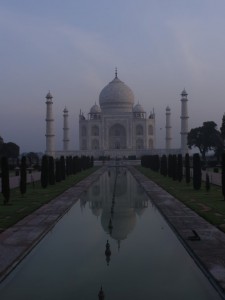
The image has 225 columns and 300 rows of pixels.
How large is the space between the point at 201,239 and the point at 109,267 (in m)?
1.73

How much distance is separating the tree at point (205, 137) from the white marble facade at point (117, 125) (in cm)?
1085

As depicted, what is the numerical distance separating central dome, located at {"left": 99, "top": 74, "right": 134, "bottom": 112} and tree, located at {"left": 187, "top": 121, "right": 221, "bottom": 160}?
1249 centimetres

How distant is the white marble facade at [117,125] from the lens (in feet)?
166

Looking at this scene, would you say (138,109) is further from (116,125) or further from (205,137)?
(205,137)

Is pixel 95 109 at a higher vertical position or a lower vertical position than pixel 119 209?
higher

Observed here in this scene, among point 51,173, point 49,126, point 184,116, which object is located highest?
point 184,116

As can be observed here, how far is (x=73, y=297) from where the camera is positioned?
3611 millimetres

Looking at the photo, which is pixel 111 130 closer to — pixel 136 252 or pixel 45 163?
pixel 45 163

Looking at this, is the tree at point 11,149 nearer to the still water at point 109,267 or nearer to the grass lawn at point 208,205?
the grass lawn at point 208,205

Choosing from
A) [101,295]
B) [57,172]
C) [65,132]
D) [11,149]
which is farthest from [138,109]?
[101,295]

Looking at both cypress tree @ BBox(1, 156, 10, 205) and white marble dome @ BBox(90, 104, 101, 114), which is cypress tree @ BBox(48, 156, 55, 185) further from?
white marble dome @ BBox(90, 104, 101, 114)

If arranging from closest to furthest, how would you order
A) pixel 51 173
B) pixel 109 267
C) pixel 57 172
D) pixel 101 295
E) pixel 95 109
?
pixel 101 295 → pixel 109 267 → pixel 51 173 → pixel 57 172 → pixel 95 109

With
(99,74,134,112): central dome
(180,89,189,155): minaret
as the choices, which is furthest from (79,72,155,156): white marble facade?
(180,89,189,155): minaret

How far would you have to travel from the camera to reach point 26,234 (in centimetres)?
618
